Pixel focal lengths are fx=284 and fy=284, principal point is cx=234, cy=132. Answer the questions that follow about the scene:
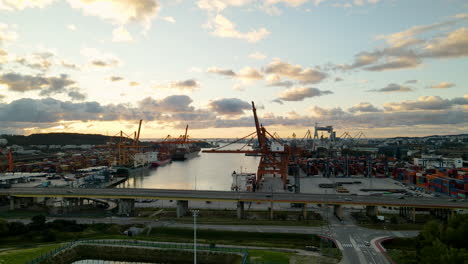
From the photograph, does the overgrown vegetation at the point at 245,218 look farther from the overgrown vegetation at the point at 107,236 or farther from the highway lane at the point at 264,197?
the overgrown vegetation at the point at 107,236

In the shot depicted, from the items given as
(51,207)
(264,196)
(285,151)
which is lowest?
(51,207)

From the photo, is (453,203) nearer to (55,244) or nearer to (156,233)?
(156,233)

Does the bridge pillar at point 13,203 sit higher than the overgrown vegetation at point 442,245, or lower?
lower

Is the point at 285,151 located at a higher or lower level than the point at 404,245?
higher

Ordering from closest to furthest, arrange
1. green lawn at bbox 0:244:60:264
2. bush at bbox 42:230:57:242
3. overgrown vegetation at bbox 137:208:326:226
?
1. green lawn at bbox 0:244:60:264
2. bush at bbox 42:230:57:242
3. overgrown vegetation at bbox 137:208:326:226

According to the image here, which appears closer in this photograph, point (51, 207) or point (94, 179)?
point (51, 207)

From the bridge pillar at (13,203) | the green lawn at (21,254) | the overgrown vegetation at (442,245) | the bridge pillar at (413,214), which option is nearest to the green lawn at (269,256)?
the overgrown vegetation at (442,245)

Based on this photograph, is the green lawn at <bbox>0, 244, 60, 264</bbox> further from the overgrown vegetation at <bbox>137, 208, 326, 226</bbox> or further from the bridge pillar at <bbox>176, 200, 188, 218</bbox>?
the bridge pillar at <bbox>176, 200, 188, 218</bbox>

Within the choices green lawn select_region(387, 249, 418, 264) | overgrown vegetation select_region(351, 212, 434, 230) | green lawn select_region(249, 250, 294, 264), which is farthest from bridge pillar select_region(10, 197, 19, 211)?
green lawn select_region(387, 249, 418, 264)

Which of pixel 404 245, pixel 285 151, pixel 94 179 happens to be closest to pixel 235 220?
pixel 404 245
